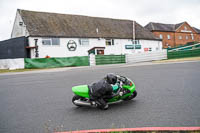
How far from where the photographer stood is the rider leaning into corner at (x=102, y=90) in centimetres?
460

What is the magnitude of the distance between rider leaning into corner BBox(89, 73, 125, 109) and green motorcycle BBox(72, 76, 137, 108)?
10 cm

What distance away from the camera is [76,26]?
3222 cm

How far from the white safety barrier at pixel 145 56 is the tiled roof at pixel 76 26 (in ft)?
25.4

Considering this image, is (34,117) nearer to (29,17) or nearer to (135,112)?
(135,112)

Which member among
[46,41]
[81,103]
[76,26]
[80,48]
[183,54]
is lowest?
[81,103]

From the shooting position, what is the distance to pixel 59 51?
28312 mm

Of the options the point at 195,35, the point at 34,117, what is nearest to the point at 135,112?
the point at 34,117

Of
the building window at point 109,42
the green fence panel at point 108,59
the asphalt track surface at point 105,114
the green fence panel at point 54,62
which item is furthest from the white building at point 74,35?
the asphalt track surface at point 105,114

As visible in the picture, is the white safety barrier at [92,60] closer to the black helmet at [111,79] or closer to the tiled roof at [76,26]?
the tiled roof at [76,26]

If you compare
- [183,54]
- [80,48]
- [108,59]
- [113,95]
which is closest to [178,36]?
[183,54]

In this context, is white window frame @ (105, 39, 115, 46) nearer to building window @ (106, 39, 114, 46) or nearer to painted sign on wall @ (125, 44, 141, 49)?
building window @ (106, 39, 114, 46)

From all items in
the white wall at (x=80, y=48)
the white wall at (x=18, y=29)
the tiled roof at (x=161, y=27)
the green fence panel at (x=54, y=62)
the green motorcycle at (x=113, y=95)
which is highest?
the tiled roof at (x=161, y=27)

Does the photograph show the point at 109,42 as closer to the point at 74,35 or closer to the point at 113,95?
the point at 74,35

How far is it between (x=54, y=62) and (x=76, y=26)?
10.7 metres
